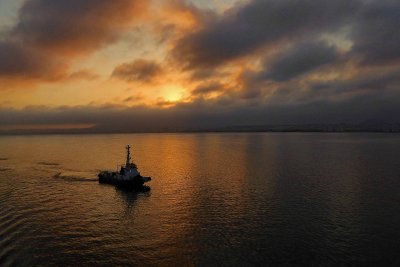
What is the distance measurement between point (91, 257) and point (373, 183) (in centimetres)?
8570

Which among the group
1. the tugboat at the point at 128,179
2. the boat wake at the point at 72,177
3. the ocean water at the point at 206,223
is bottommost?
the boat wake at the point at 72,177

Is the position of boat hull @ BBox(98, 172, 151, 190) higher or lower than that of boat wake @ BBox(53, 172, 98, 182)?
higher

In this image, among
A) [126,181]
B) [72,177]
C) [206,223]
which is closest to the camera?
[206,223]

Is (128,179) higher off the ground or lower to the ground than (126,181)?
higher

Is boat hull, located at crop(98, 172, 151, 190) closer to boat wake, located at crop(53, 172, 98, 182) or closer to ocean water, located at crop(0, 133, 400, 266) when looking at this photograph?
ocean water, located at crop(0, 133, 400, 266)

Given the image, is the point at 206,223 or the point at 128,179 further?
the point at 128,179

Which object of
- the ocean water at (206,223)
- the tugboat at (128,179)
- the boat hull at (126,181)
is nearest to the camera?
the ocean water at (206,223)

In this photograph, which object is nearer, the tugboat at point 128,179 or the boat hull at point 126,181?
the boat hull at point 126,181

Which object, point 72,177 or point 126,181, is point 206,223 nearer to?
point 126,181

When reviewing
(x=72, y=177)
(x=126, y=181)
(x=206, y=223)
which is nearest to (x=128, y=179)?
(x=126, y=181)

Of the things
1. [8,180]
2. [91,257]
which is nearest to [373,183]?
[91,257]

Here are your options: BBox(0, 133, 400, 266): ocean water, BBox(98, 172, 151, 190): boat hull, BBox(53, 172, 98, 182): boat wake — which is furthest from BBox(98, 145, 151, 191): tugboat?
BBox(53, 172, 98, 182): boat wake

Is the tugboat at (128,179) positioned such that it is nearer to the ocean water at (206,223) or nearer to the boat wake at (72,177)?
the ocean water at (206,223)

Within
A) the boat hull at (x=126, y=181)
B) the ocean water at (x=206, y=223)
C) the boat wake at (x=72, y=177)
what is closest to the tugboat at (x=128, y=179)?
the boat hull at (x=126, y=181)
